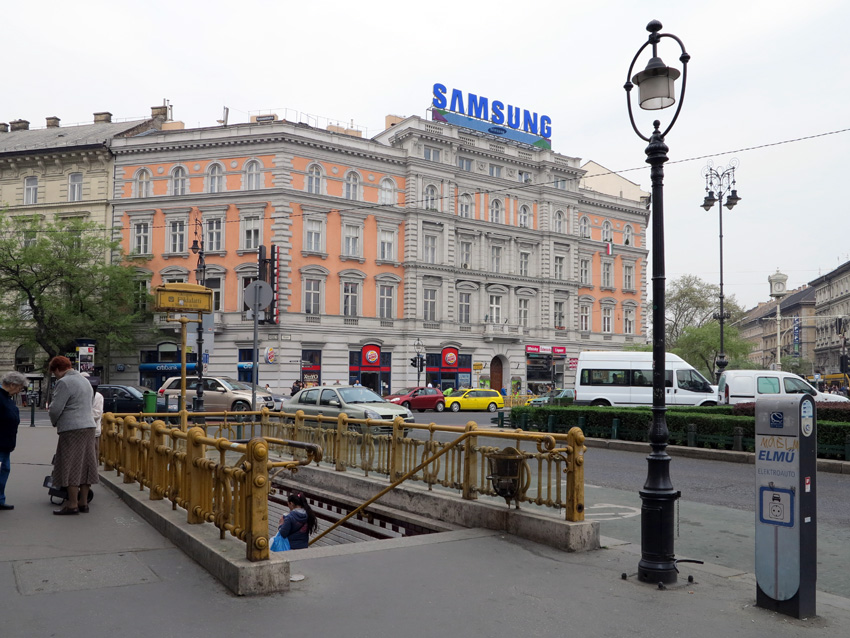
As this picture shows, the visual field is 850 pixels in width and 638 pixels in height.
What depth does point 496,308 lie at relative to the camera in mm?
52719

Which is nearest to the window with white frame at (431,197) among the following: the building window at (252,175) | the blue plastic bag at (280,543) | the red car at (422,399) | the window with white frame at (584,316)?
the building window at (252,175)

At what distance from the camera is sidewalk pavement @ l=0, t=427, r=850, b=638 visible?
5047 mm

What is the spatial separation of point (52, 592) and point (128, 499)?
4.18m

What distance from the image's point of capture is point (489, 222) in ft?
170

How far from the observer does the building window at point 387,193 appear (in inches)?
1860

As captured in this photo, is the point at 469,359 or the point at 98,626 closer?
the point at 98,626

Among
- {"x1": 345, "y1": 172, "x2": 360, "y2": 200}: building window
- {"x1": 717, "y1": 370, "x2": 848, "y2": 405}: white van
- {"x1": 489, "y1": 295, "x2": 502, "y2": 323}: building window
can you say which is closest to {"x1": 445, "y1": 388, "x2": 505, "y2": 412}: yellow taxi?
{"x1": 489, "y1": 295, "x2": 502, "y2": 323}: building window

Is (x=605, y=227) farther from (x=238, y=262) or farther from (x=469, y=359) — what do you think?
(x=238, y=262)

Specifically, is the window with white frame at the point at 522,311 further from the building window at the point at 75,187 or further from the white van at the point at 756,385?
the building window at the point at 75,187

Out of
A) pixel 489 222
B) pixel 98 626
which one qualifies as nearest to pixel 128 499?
pixel 98 626

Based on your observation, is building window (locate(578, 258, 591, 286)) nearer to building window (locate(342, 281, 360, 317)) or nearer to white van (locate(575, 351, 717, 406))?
building window (locate(342, 281, 360, 317))

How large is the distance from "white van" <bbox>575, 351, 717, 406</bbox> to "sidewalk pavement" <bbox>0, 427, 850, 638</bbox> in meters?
21.9

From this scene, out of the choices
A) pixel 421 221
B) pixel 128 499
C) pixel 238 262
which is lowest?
pixel 128 499

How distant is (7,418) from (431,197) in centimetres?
4107
